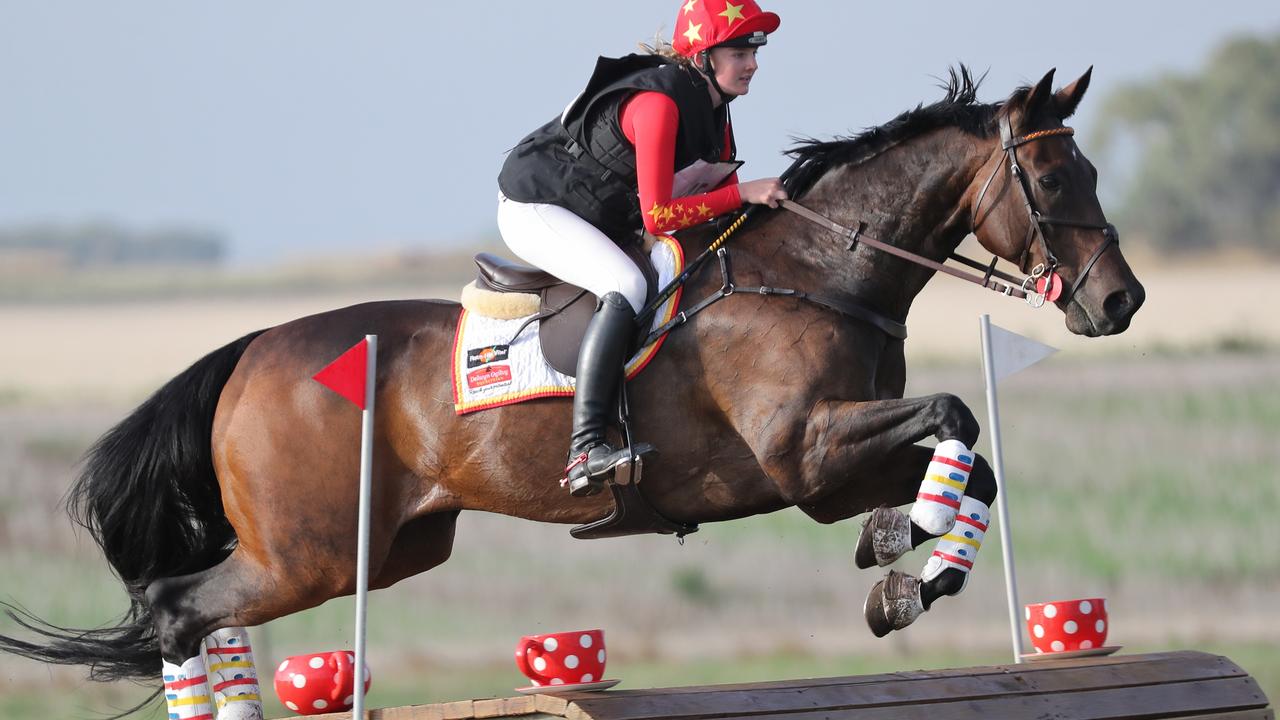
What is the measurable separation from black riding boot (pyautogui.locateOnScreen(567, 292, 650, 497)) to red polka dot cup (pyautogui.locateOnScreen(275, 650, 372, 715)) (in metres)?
1.15

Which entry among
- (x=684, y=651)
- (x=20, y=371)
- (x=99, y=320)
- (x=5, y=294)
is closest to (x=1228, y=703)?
(x=684, y=651)

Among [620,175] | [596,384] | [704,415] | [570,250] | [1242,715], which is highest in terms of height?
[620,175]

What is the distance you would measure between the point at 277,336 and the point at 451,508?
0.88 m

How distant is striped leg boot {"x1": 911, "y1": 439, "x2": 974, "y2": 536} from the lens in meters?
4.55

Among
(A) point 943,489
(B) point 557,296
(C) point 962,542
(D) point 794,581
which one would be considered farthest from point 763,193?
(D) point 794,581

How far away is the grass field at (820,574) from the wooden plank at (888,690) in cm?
640

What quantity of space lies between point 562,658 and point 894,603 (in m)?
1.06

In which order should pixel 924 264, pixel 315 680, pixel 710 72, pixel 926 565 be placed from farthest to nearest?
pixel 315 680 < pixel 710 72 < pixel 924 264 < pixel 926 565

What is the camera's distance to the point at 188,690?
5.38 meters

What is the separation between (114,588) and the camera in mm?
14352

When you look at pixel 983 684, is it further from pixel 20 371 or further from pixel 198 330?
pixel 198 330

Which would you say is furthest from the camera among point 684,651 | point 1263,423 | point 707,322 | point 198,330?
point 198,330

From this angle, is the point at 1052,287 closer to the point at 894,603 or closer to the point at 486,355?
the point at 894,603

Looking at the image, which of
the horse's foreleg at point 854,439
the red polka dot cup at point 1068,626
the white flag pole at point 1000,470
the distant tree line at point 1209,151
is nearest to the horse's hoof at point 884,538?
the horse's foreleg at point 854,439
